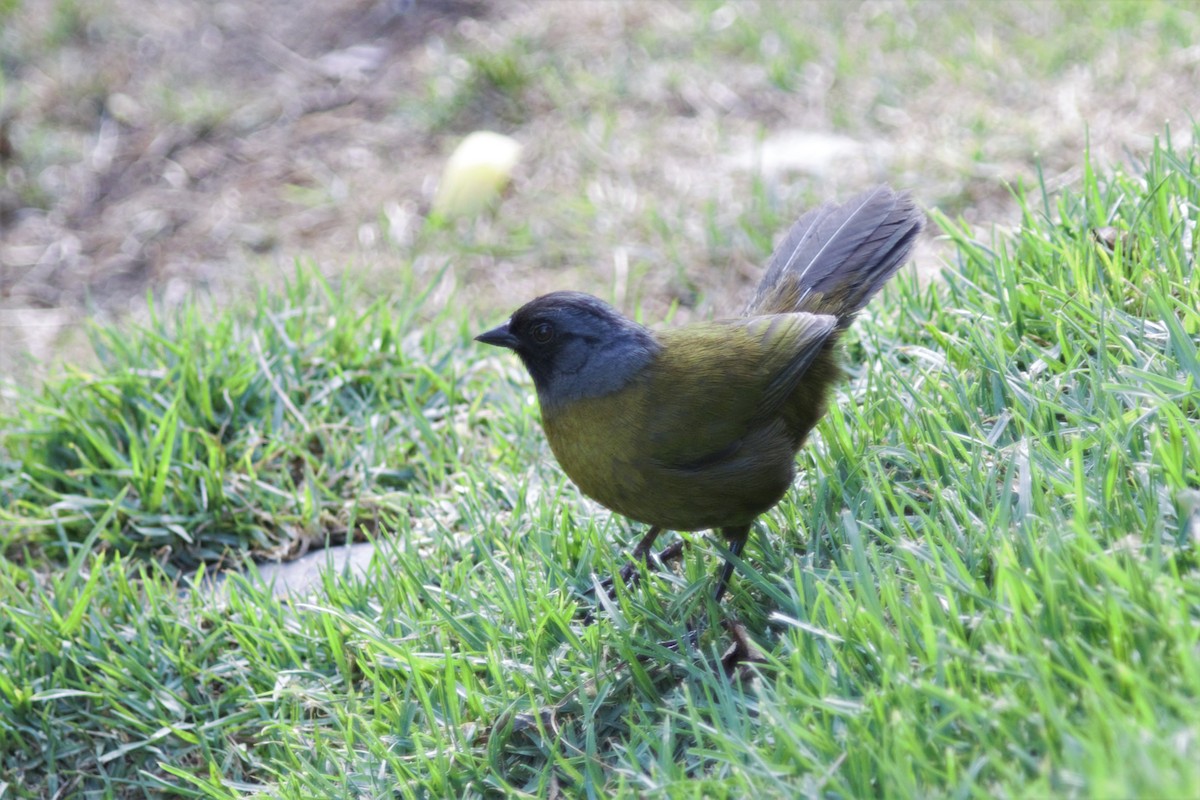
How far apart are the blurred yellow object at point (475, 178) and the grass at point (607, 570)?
156 centimetres

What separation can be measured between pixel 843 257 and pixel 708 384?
26.1 inches

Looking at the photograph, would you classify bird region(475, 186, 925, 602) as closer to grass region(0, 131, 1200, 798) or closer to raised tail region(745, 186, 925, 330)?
raised tail region(745, 186, 925, 330)

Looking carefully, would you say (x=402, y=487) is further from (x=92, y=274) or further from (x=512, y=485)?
(x=92, y=274)

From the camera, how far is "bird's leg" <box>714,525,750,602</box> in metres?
3.28

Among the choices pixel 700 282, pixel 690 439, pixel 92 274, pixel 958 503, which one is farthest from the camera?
pixel 92 274

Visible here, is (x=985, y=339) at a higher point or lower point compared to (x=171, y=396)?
higher

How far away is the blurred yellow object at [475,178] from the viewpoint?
6590 mm

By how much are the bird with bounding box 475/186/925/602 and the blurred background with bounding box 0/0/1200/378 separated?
1.72m

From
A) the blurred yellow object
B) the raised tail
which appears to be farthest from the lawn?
the raised tail

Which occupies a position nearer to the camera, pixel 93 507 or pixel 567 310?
pixel 567 310

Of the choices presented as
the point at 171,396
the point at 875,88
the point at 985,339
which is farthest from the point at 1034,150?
the point at 171,396

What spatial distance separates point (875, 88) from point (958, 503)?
451cm

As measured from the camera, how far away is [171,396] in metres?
4.71

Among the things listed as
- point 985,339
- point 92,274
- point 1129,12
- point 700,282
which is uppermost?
point 1129,12
